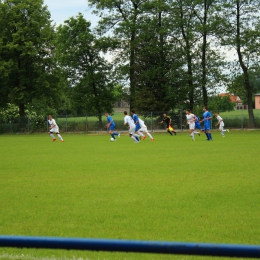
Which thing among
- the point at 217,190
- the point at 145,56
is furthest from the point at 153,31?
the point at 217,190

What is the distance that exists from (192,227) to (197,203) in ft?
6.86

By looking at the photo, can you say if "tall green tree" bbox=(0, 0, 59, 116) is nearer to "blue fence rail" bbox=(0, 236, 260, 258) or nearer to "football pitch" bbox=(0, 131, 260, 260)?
"football pitch" bbox=(0, 131, 260, 260)

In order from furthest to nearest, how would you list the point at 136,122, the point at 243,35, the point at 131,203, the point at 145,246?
the point at 243,35 < the point at 136,122 < the point at 131,203 < the point at 145,246

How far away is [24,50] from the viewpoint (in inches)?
2357

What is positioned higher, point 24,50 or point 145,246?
point 24,50

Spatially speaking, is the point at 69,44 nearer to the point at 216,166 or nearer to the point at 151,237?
the point at 216,166

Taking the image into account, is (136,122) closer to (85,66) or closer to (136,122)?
(136,122)

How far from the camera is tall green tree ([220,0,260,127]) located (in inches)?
2071

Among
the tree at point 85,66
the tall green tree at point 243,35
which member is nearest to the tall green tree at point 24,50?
the tree at point 85,66

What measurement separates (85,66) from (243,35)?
58.7ft

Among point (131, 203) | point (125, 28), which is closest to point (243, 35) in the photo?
point (125, 28)

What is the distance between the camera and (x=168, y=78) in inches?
2233

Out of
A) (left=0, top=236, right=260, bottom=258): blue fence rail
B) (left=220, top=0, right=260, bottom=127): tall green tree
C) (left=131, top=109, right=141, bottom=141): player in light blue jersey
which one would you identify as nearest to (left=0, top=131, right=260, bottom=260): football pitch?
(left=0, top=236, right=260, bottom=258): blue fence rail

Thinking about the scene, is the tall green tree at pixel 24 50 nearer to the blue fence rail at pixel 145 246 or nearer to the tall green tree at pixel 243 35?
the tall green tree at pixel 243 35
